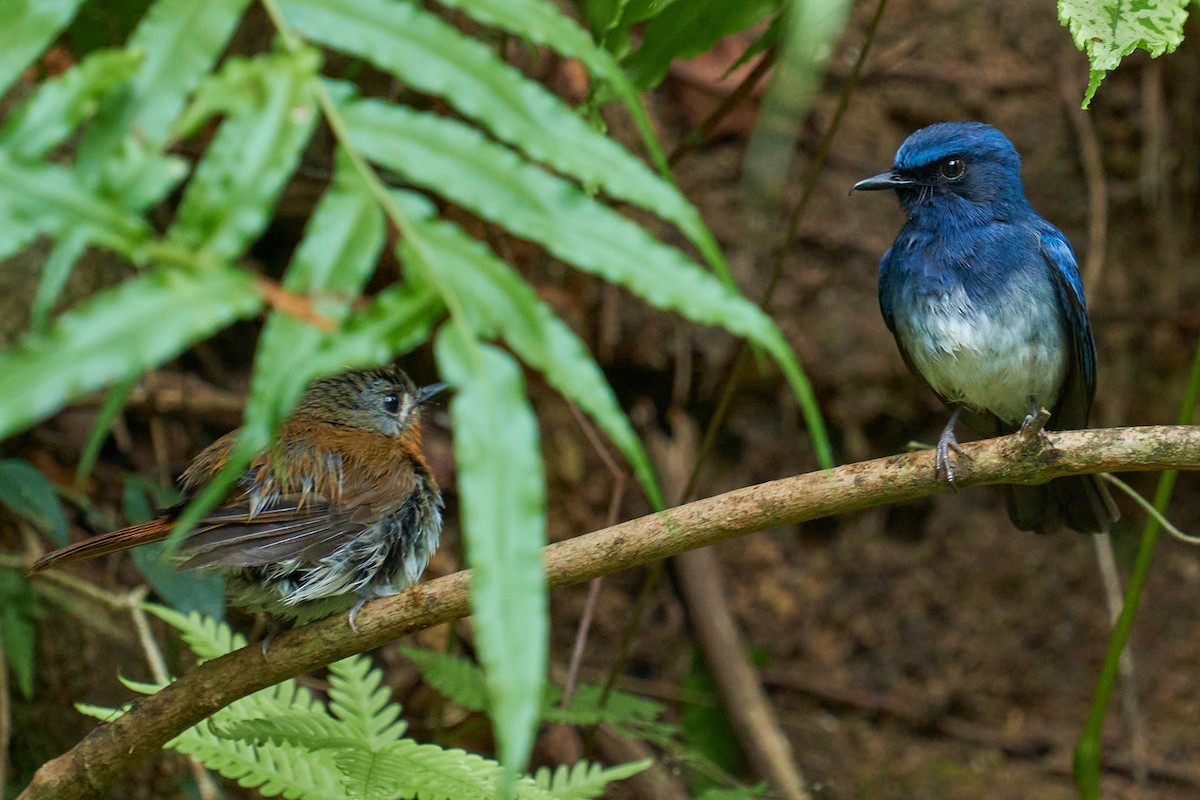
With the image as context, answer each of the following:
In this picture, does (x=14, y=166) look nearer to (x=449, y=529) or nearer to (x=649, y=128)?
(x=649, y=128)

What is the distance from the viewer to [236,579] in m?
3.11

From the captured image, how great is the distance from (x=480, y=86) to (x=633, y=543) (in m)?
1.21

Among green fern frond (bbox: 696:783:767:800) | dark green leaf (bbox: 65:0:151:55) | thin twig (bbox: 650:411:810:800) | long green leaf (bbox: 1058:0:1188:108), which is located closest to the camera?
long green leaf (bbox: 1058:0:1188:108)

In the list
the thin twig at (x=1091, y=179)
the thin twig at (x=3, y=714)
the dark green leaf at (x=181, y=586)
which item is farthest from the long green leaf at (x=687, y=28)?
the thin twig at (x=1091, y=179)

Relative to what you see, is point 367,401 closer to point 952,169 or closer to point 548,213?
point 952,169

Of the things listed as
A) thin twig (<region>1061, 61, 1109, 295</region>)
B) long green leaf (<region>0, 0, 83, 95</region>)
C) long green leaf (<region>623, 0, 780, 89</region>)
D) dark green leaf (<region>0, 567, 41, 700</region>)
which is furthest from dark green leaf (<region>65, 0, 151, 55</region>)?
thin twig (<region>1061, 61, 1109, 295</region>)

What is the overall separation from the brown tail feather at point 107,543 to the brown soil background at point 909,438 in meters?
2.56

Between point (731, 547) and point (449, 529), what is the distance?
1316 millimetres

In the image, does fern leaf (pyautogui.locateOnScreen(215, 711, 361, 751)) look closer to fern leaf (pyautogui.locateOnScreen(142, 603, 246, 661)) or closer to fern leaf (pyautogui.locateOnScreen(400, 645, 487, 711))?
fern leaf (pyautogui.locateOnScreen(142, 603, 246, 661))

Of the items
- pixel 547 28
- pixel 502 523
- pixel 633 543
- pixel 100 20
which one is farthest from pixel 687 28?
pixel 502 523

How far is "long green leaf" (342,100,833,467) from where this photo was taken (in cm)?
109

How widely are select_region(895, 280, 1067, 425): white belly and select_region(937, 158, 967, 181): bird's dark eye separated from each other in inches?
15.6

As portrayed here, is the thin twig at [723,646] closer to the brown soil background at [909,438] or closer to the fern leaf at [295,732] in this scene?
the brown soil background at [909,438]

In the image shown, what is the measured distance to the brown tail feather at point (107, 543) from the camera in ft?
8.26
